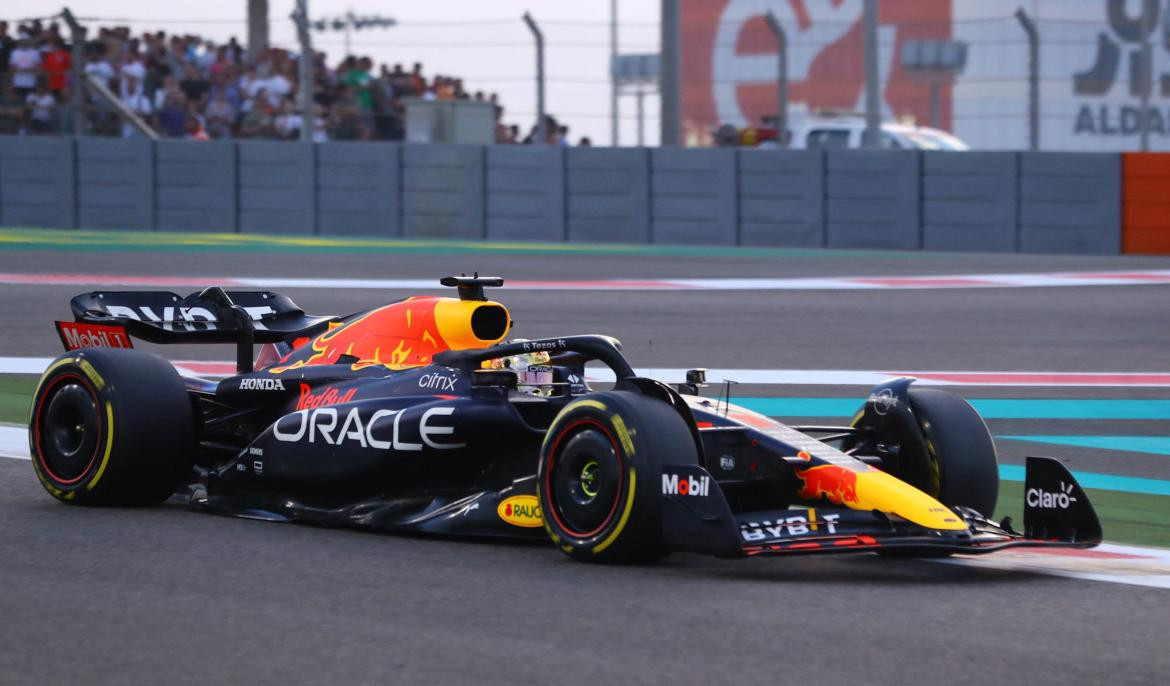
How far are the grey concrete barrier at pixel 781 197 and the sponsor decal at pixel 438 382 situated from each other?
15011 millimetres

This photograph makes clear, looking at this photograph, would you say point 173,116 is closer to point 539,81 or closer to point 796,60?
point 539,81

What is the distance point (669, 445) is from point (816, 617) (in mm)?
717

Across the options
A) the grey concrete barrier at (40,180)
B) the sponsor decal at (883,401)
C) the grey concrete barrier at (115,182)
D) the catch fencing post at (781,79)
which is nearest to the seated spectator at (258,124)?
the grey concrete barrier at (115,182)

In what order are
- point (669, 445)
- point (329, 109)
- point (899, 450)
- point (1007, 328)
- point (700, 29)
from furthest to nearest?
point (700, 29), point (329, 109), point (1007, 328), point (899, 450), point (669, 445)

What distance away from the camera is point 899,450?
6.02 m

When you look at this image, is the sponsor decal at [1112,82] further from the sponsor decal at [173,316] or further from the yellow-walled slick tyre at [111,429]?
the yellow-walled slick tyre at [111,429]

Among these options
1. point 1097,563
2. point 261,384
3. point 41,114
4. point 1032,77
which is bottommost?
point 1097,563

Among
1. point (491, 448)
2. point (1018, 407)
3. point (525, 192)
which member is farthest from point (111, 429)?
point (525, 192)

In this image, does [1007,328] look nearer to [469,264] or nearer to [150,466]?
[469,264]

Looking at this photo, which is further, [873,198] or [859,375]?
[873,198]

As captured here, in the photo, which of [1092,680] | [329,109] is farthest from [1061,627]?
[329,109]

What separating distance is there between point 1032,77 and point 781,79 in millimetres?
3185

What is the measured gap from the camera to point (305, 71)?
73.6 feet

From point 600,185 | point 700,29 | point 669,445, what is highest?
point 700,29
